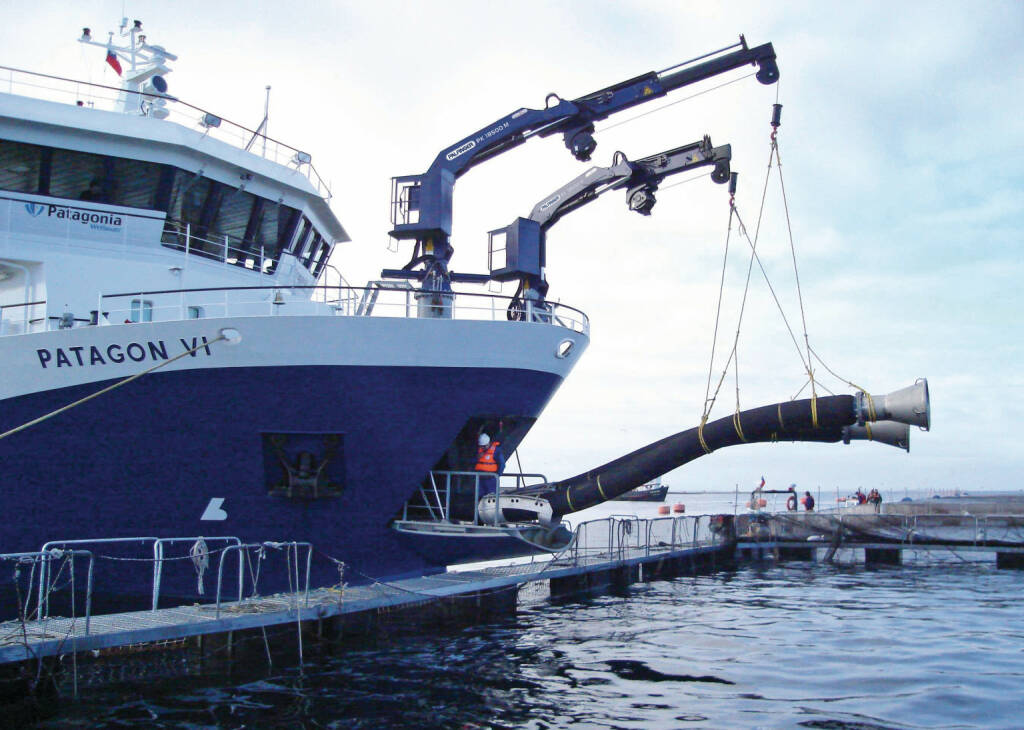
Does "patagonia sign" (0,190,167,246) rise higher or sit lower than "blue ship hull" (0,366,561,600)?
higher

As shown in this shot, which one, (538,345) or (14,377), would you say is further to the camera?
(538,345)

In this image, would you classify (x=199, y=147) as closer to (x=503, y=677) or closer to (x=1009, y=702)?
(x=503, y=677)

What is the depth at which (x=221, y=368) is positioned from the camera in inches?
508

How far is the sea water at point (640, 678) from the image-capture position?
9.61 meters

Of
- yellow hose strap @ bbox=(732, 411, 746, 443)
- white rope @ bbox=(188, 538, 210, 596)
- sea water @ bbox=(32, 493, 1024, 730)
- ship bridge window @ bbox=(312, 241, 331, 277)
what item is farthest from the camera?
ship bridge window @ bbox=(312, 241, 331, 277)

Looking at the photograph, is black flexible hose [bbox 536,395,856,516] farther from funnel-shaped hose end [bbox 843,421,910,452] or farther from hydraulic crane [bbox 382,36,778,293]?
hydraulic crane [bbox 382,36,778,293]

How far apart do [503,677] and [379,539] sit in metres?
3.88

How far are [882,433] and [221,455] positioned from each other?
11.2 meters

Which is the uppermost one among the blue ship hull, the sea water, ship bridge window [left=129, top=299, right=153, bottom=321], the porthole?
ship bridge window [left=129, top=299, right=153, bottom=321]

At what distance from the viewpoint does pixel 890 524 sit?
29266mm

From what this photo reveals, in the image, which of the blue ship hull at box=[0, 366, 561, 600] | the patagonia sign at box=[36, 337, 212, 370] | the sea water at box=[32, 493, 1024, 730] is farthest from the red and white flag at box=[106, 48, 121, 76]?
the sea water at box=[32, 493, 1024, 730]

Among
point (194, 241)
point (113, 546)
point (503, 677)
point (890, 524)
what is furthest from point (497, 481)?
point (890, 524)

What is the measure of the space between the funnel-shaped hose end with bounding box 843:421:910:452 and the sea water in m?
3.36

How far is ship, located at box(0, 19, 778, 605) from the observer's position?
501 inches
